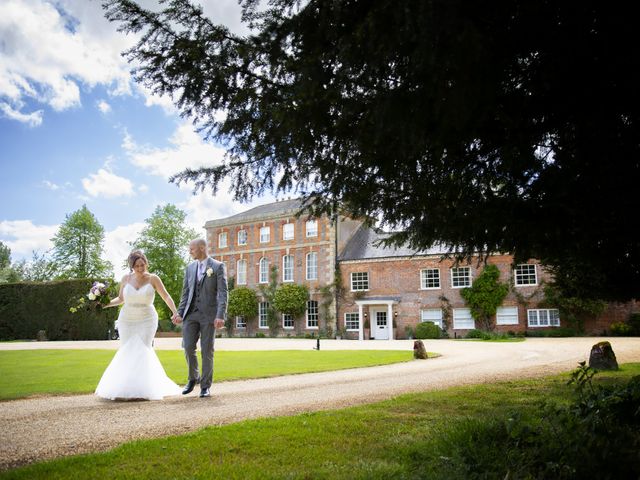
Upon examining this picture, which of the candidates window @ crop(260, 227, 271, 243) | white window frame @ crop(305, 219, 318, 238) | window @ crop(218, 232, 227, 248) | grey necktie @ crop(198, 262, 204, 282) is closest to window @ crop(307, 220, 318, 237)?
white window frame @ crop(305, 219, 318, 238)

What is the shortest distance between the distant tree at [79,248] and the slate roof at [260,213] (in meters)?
13.1

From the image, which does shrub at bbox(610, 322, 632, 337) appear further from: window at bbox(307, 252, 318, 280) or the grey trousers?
the grey trousers

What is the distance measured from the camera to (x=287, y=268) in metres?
36.7

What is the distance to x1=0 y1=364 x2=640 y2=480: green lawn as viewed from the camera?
3.02m

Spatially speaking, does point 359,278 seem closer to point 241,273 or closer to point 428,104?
point 241,273

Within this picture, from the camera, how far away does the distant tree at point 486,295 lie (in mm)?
28750

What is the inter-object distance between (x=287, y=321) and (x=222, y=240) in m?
9.47

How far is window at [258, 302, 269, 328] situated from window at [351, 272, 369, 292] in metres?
7.29

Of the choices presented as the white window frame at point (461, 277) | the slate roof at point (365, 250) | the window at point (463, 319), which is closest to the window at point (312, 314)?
the slate roof at point (365, 250)

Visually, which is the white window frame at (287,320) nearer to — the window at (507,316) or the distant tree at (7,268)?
the window at (507,316)

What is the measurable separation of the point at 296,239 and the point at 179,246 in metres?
17.2

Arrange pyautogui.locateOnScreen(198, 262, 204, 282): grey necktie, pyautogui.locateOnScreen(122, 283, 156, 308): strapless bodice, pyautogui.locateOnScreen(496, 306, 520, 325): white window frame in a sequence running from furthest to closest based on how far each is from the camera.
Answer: pyautogui.locateOnScreen(496, 306, 520, 325): white window frame < pyautogui.locateOnScreen(122, 283, 156, 308): strapless bodice < pyautogui.locateOnScreen(198, 262, 204, 282): grey necktie

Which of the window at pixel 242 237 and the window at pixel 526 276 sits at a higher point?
the window at pixel 242 237

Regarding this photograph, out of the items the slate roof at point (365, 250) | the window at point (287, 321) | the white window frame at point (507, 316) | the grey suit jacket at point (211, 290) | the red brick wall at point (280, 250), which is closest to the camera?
the grey suit jacket at point (211, 290)
